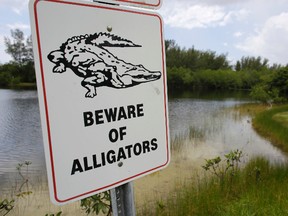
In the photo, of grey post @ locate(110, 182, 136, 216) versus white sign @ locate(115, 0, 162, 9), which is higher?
white sign @ locate(115, 0, 162, 9)

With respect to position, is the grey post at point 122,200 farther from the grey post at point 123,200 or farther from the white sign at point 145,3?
the white sign at point 145,3

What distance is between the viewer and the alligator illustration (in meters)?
0.68

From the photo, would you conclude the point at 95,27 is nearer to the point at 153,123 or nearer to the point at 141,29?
the point at 141,29

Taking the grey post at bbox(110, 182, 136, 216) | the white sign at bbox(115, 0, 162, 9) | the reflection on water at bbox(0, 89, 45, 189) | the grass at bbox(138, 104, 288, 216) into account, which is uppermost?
the white sign at bbox(115, 0, 162, 9)

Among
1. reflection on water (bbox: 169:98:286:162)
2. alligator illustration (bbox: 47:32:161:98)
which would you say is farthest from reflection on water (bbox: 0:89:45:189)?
alligator illustration (bbox: 47:32:161:98)

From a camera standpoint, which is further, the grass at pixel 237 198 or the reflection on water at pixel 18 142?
the reflection on water at pixel 18 142

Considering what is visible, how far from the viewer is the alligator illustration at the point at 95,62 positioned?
0.68 meters

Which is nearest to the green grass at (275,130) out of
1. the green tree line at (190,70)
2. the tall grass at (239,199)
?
the tall grass at (239,199)

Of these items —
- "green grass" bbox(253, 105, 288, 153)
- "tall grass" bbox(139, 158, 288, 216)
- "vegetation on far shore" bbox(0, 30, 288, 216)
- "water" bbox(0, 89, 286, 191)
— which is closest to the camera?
"tall grass" bbox(139, 158, 288, 216)

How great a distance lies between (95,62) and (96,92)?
3.7 inches

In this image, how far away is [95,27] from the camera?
747 millimetres

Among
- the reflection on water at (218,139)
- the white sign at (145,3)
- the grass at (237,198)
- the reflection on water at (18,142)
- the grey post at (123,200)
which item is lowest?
the reflection on water at (218,139)

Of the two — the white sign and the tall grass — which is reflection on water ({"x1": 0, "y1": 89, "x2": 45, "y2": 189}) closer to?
the tall grass

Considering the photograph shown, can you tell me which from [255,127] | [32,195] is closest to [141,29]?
[32,195]
